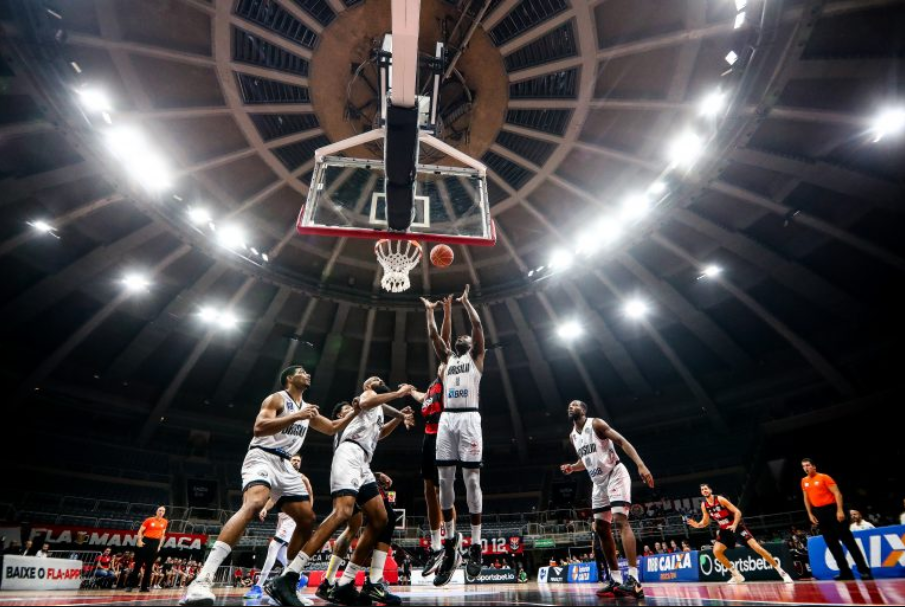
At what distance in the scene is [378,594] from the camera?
4.66m

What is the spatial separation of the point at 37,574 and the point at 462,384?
1180cm

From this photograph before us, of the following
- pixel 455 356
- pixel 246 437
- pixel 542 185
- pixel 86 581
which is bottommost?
pixel 86 581

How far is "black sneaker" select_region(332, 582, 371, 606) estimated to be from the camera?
A: 15.3 feet

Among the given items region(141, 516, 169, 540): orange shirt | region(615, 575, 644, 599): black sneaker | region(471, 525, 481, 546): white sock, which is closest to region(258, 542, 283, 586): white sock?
region(471, 525, 481, 546): white sock

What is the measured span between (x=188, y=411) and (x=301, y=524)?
2403cm

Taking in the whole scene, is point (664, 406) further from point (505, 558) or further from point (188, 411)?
point (188, 411)

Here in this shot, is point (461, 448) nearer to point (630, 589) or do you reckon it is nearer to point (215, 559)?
point (630, 589)

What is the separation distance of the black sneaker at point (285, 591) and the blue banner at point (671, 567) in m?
12.5

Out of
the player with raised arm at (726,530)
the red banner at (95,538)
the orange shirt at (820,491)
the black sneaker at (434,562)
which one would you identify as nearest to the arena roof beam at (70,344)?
the red banner at (95,538)

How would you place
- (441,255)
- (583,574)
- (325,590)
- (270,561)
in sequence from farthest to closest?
1. (583,574)
2. (441,255)
3. (270,561)
4. (325,590)

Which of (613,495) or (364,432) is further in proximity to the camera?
(613,495)

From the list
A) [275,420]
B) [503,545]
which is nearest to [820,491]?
[275,420]

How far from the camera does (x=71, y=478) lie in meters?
22.3

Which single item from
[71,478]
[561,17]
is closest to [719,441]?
[561,17]
